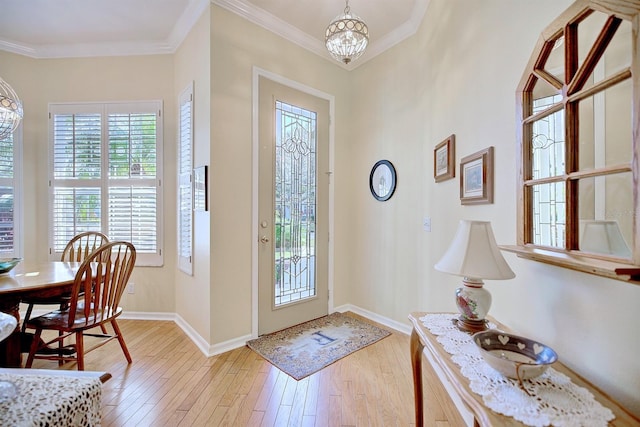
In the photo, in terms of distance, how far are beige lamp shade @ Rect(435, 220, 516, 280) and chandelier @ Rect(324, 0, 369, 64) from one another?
1539 millimetres

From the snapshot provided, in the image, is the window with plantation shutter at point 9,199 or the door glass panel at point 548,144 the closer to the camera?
the door glass panel at point 548,144

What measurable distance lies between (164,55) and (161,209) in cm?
173

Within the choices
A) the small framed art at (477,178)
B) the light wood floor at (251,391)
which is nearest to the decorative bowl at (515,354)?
the small framed art at (477,178)

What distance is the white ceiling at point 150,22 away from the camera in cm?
256

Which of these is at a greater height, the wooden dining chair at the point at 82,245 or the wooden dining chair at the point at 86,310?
the wooden dining chair at the point at 82,245

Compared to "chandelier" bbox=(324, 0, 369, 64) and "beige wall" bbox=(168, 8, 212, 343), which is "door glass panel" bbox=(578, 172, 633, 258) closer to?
"chandelier" bbox=(324, 0, 369, 64)

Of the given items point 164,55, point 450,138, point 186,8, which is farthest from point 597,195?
point 164,55

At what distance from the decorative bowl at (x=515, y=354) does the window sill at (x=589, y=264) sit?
0.92ft

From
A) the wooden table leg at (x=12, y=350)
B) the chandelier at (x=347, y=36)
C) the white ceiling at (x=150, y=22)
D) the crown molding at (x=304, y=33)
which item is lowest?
the wooden table leg at (x=12, y=350)

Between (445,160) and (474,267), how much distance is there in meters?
1.20

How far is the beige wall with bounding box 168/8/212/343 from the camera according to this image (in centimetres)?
244

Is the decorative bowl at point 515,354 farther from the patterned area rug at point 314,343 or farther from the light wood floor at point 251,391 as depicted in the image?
the patterned area rug at point 314,343

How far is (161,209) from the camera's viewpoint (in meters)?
3.20

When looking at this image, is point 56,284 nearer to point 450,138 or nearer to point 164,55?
point 164,55
